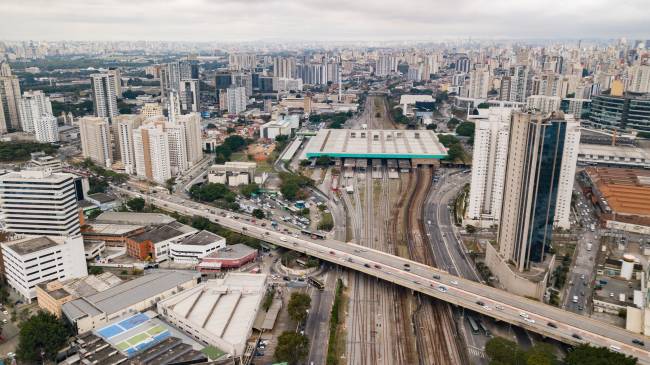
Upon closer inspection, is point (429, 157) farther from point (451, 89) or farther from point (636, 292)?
point (451, 89)

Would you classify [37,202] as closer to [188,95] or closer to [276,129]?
[276,129]

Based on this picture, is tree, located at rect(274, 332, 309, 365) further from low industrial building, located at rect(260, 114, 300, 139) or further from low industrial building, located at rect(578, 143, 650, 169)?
low industrial building, located at rect(260, 114, 300, 139)

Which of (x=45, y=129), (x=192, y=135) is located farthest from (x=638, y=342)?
(x=45, y=129)

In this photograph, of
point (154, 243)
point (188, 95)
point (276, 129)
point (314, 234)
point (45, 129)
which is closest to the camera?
point (154, 243)

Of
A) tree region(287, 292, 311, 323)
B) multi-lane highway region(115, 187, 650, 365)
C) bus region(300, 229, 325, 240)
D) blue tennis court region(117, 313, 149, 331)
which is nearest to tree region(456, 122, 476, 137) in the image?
multi-lane highway region(115, 187, 650, 365)

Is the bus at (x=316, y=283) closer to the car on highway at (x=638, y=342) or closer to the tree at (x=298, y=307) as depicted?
the tree at (x=298, y=307)

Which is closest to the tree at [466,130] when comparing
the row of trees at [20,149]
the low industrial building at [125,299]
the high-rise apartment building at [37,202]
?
the low industrial building at [125,299]
